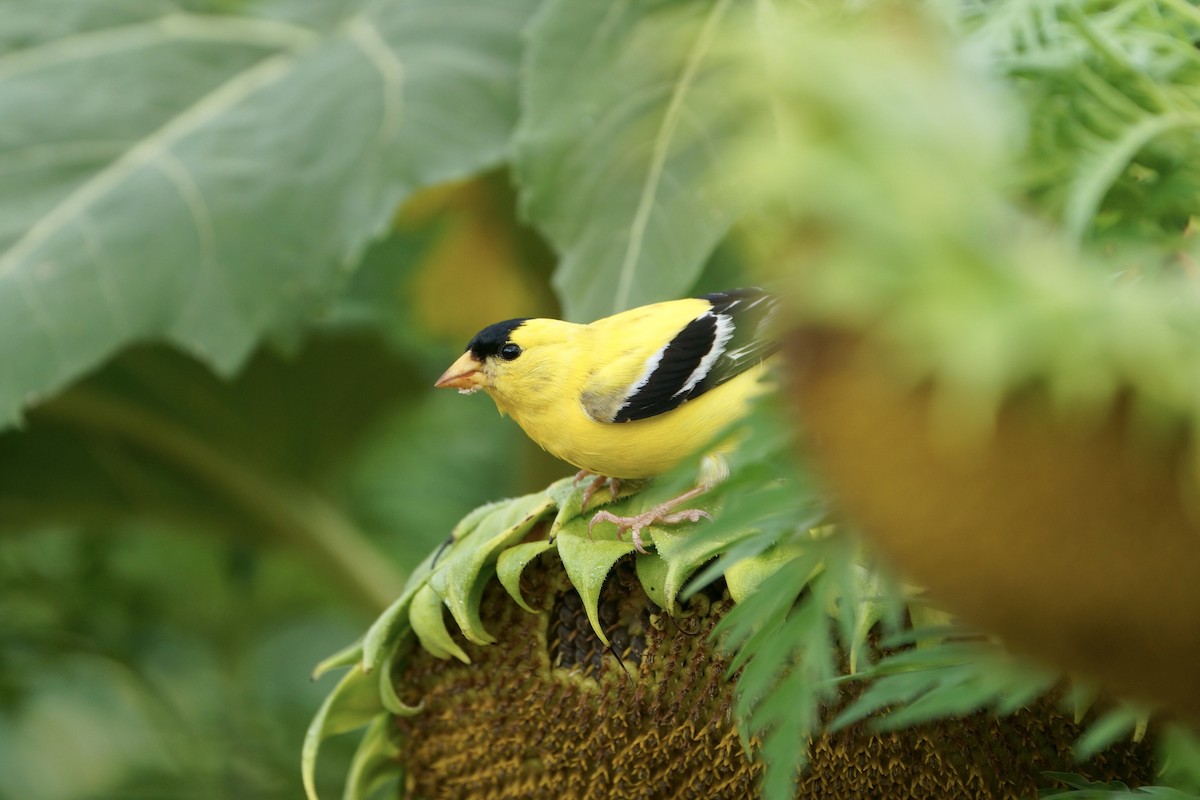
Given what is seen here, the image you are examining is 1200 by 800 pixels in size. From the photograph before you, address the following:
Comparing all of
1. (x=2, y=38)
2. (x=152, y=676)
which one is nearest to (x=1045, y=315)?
(x=2, y=38)

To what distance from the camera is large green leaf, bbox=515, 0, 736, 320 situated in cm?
43

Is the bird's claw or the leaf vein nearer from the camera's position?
the bird's claw

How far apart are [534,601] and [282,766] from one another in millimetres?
659

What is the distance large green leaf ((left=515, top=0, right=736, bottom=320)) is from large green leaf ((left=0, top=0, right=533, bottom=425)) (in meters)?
0.10

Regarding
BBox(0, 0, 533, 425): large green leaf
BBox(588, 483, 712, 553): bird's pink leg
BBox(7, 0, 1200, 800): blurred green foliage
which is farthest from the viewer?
BBox(0, 0, 533, 425): large green leaf

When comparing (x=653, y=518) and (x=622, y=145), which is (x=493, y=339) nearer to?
(x=653, y=518)

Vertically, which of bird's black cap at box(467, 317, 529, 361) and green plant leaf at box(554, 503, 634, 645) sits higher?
bird's black cap at box(467, 317, 529, 361)

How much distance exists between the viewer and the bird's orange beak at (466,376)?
1.10 ft

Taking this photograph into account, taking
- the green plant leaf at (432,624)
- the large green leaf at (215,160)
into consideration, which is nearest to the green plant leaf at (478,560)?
the green plant leaf at (432,624)

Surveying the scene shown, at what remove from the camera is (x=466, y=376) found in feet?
1.10

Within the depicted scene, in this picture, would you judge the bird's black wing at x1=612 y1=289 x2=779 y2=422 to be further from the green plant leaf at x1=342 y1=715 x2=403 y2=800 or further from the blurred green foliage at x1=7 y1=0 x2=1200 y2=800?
the green plant leaf at x1=342 y1=715 x2=403 y2=800

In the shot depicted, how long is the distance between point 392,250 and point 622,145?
0.62 metres

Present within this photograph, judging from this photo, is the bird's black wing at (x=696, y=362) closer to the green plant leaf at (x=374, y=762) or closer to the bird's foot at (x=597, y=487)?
the bird's foot at (x=597, y=487)

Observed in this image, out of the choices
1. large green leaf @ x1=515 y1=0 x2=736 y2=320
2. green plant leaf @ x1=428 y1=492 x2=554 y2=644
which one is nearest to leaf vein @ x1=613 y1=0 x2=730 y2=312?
large green leaf @ x1=515 y1=0 x2=736 y2=320
